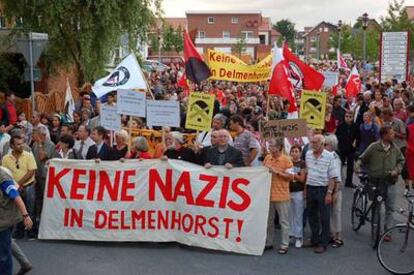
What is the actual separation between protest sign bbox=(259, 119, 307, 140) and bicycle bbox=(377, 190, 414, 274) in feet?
6.80

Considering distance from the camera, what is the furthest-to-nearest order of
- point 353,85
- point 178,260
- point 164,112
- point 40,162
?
point 353,85 < point 164,112 < point 40,162 < point 178,260

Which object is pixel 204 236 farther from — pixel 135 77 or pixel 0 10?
pixel 0 10

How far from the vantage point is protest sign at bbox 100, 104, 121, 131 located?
11.9m

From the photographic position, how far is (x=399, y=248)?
8.11 meters

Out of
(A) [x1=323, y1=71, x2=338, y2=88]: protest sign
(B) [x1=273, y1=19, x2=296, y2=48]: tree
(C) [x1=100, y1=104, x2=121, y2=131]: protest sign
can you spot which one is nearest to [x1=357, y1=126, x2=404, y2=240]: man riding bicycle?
Result: (C) [x1=100, y1=104, x2=121, y2=131]: protest sign

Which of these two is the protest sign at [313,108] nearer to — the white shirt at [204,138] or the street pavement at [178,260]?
the white shirt at [204,138]

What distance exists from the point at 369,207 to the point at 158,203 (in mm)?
3209

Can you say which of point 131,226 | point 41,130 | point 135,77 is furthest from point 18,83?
point 131,226

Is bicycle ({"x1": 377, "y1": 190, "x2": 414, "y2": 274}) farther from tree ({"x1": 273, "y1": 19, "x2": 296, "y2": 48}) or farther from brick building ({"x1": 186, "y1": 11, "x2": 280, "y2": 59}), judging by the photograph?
tree ({"x1": 273, "y1": 19, "x2": 296, "y2": 48})

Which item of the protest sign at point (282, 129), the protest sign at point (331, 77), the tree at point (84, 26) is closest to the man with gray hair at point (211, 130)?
the protest sign at point (282, 129)

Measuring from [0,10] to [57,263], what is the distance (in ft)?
60.7

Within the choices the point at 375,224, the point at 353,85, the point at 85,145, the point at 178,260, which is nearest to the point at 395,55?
the point at 353,85

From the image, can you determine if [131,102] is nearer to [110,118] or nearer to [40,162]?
[110,118]

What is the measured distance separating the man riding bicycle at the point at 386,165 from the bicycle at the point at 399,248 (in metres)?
1.28
